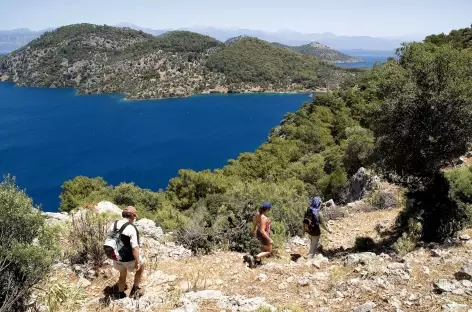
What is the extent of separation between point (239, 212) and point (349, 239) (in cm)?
423

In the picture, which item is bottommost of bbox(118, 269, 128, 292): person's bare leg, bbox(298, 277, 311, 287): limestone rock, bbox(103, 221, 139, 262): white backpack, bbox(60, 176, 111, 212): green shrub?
bbox(60, 176, 111, 212): green shrub

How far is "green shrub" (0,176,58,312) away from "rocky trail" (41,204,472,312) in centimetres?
102

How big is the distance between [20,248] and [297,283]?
5.40 meters

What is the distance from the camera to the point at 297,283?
26.7 feet

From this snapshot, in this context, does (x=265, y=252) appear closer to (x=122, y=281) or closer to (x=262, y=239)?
(x=262, y=239)

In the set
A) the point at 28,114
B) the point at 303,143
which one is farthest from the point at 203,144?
the point at 28,114

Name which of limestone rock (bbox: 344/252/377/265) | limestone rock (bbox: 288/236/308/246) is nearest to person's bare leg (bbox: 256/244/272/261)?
limestone rock (bbox: 344/252/377/265)

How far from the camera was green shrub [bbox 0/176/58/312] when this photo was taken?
6.48 metres

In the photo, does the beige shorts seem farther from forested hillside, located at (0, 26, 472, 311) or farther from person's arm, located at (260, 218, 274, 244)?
person's arm, located at (260, 218, 274, 244)

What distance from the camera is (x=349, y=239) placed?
13.6m

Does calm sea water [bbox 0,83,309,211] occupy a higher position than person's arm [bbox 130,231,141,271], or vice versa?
person's arm [bbox 130,231,141,271]

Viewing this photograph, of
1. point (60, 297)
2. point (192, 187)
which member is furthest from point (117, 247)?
point (192, 187)

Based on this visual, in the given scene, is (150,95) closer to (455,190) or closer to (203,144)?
(203,144)

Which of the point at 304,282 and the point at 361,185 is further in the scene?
the point at 361,185
